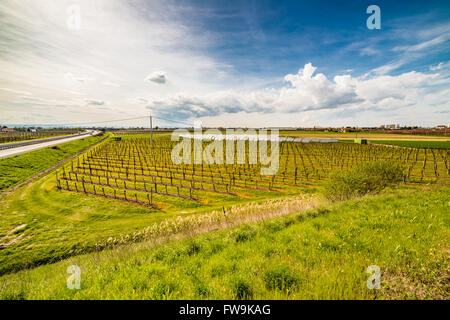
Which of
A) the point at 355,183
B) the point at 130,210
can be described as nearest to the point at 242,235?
the point at 355,183

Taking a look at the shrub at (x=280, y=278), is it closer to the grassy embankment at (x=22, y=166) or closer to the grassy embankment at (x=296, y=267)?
the grassy embankment at (x=296, y=267)

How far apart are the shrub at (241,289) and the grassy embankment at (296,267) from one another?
17mm

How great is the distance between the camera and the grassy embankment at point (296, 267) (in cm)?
356

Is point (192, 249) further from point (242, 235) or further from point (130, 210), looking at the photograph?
point (130, 210)

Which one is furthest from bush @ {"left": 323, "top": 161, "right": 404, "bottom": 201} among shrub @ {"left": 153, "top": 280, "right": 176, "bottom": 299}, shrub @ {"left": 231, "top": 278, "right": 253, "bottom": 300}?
shrub @ {"left": 153, "top": 280, "right": 176, "bottom": 299}

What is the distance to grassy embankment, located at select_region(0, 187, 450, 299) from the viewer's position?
3.56 meters

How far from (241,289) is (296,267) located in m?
1.42

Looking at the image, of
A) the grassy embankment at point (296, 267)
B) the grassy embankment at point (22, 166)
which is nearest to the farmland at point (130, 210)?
the grassy embankment at point (296, 267)

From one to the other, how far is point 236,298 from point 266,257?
1.71 meters

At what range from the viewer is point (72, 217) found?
1756cm
